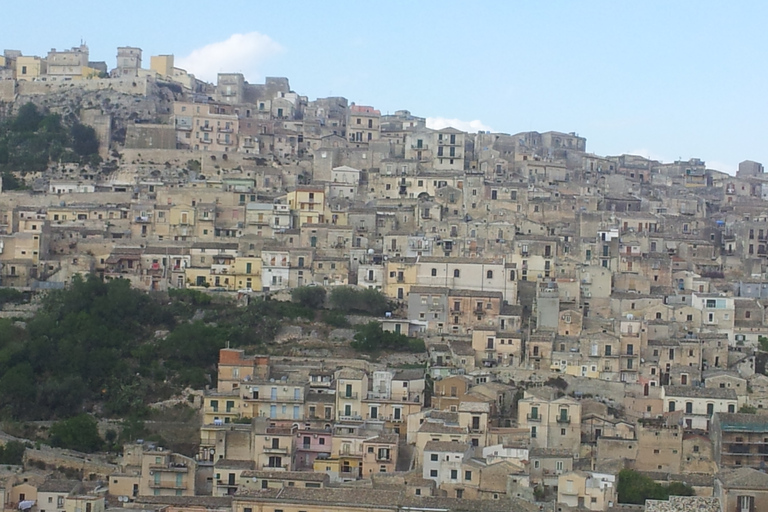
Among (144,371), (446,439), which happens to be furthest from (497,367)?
(144,371)

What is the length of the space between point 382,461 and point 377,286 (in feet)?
33.3

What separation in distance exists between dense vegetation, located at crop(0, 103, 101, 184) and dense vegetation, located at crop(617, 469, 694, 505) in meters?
29.2

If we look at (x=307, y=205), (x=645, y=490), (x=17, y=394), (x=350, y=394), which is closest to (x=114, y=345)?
(x=17, y=394)

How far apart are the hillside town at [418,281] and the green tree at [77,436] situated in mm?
1034

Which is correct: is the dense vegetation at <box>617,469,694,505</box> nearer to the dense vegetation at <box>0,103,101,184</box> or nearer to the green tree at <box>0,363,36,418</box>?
the green tree at <box>0,363,36,418</box>

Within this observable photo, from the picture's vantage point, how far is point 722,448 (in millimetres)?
36344

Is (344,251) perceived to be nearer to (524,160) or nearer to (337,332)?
(337,332)

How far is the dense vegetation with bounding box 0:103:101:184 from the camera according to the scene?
58.3 meters

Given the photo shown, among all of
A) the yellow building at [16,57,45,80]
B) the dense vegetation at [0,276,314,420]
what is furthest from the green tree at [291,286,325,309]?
the yellow building at [16,57,45,80]

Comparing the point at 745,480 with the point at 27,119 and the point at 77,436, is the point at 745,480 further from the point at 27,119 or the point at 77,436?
the point at 27,119

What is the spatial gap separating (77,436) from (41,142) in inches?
901

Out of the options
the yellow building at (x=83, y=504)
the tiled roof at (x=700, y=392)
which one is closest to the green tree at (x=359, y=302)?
the tiled roof at (x=700, y=392)

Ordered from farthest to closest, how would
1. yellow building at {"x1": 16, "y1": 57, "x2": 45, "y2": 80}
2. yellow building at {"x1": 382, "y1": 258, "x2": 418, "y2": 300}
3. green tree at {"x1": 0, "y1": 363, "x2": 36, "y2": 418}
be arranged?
yellow building at {"x1": 16, "y1": 57, "x2": 45, "y2": 80}, yellow building at {"x1": 382, "y1": 258, "x2": 418, "y2": 300}, green tree at {"x1": 0, "y1": 363, "x2": 36, "y2": 418}

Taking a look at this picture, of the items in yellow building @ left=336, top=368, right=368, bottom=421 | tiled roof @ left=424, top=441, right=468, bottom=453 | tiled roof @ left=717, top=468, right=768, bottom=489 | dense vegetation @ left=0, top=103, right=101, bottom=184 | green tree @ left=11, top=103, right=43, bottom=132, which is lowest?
tiled roof @ left=424, top=441, right=468, bottom=453
